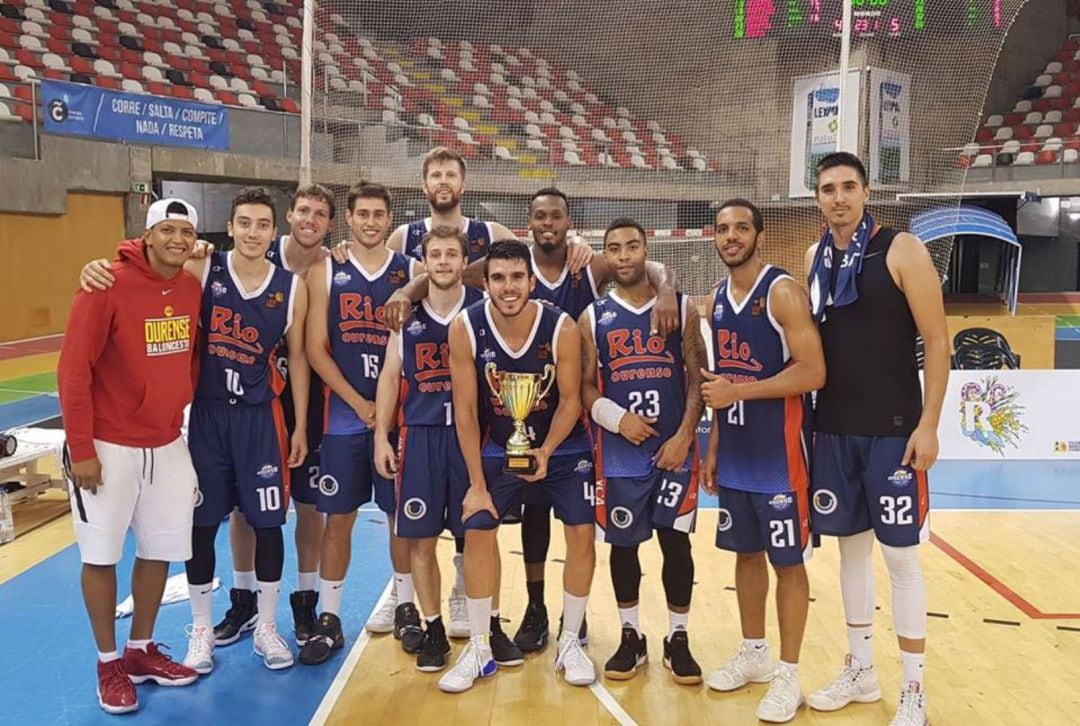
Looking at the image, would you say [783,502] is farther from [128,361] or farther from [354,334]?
[128,361]

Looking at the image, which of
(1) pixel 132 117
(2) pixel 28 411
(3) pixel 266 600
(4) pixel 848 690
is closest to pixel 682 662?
(4) pixel 848 690

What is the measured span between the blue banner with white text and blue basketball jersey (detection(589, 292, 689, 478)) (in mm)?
10047

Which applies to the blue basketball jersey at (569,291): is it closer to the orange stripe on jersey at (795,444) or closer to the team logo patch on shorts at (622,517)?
the team logo patch on shorts at (622,517)

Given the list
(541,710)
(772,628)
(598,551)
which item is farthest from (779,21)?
(541,710)

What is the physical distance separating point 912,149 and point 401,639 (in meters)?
12.3

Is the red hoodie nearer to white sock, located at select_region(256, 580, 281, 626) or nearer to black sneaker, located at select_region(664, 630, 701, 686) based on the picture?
white sock, located at select_region(256, 580, 281, 626)

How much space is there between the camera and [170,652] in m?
4.07

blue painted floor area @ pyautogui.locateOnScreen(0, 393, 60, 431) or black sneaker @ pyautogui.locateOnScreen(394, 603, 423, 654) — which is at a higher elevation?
blue painted floor area @ pyautogui.locateOnScreen(0, 393, 60, 431)

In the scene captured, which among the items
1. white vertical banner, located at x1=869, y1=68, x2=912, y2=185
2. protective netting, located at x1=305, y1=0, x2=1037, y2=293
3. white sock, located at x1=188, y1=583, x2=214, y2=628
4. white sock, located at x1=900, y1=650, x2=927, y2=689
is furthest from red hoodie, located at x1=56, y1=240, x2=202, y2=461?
white vertical banner, located at x1=869, y1=68, x2=912, y2=185

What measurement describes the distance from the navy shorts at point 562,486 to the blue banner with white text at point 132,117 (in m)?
9.92

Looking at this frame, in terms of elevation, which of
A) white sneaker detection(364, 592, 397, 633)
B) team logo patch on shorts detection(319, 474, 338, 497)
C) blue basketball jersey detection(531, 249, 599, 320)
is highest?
blue basketball jersey detection(531, 249, 599, 320)

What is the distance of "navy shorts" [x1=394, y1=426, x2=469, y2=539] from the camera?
3758 millimetres

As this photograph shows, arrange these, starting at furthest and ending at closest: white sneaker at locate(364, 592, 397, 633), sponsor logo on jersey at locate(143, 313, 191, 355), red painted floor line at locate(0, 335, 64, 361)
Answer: red painted floor line at locate(0, 335, 64, 361)
white sneaker at locate(364, 592, 397, 633)
sponsor logo on jersey at locate(143, 313, 191, 355)

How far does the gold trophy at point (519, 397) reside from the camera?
11.6ft
